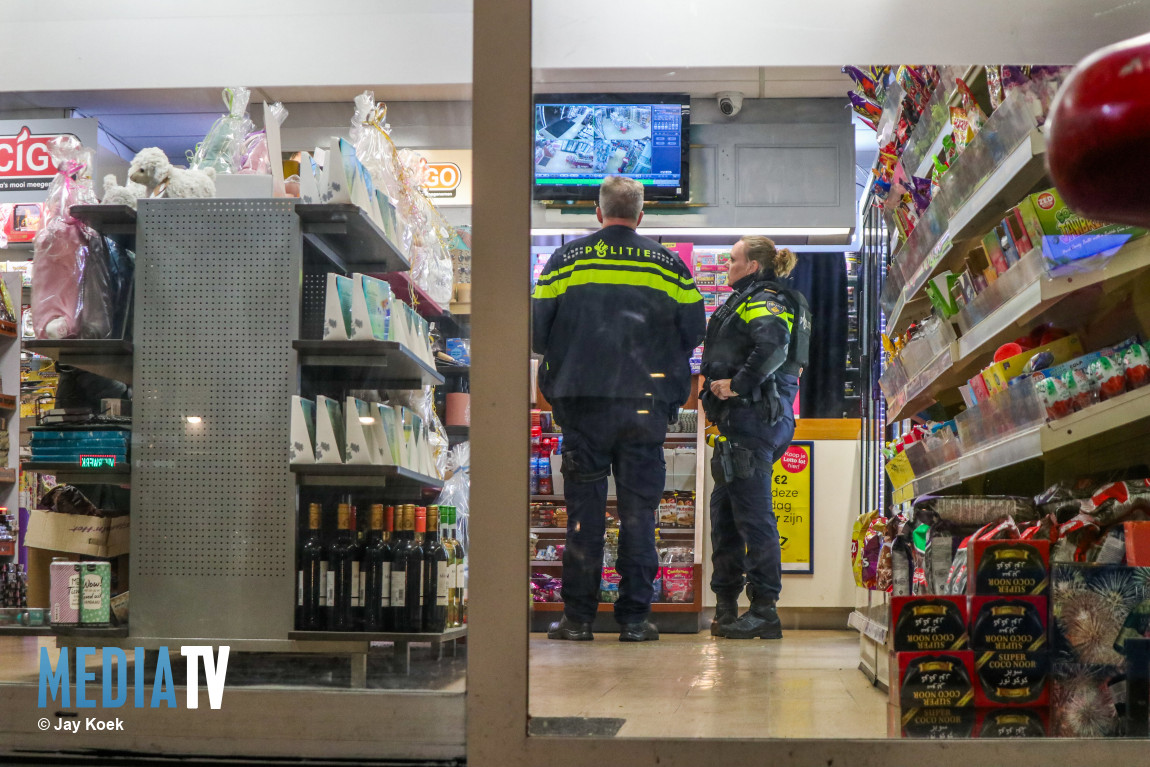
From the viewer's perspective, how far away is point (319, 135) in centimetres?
270

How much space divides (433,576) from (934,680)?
1.14 meters

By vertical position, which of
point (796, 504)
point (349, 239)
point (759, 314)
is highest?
point (349, 239)

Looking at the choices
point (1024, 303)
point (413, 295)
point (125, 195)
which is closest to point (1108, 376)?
point (1024, 303)

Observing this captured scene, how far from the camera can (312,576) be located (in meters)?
2.70

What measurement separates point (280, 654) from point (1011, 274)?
1.73 metres

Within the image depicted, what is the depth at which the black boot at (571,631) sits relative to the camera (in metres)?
2.16

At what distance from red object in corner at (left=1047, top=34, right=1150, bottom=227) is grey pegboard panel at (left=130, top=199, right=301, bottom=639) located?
217 centimetres

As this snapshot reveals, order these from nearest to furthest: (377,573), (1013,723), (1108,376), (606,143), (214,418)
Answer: (1013,723) < (1108,376) < (606,143) < (214,418) < (377,573)

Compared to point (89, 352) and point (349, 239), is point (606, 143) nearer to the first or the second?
point (349, 239)

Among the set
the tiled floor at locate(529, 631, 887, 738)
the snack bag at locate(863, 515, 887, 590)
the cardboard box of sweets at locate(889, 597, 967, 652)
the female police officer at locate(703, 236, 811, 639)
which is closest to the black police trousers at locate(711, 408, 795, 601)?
the female police officer at locate(703, 236, 811, 639)

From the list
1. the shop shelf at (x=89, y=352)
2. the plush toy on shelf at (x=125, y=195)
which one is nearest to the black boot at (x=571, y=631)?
the shop shelf at (x=89, y=352)

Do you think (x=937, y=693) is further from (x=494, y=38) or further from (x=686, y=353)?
(x=494, y=38)

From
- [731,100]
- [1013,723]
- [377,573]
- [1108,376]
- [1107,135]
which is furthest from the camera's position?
[377,573]

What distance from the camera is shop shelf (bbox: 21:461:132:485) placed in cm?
277
